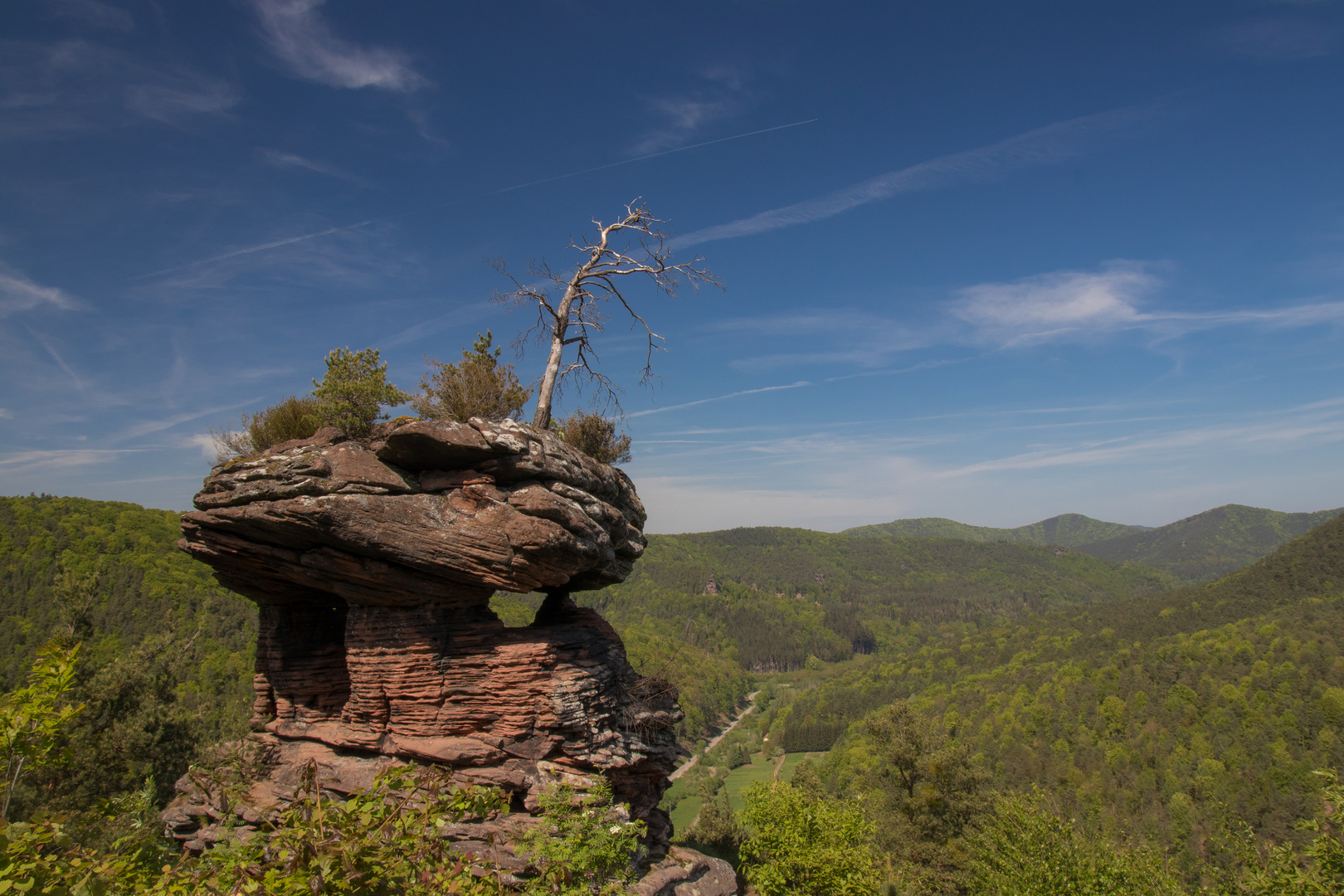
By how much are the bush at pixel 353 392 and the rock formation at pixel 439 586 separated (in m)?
0.44

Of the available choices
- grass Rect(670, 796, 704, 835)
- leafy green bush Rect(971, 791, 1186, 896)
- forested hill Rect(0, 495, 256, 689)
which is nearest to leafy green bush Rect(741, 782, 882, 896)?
leafy green bush Rect(971, 791, 1186, 896)

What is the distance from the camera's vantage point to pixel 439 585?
1267 cm

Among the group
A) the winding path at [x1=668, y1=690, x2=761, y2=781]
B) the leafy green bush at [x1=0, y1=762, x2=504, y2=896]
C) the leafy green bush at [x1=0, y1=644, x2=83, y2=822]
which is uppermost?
the leafy green bush at [x1=0, y1=644, x2=83, y2=822]

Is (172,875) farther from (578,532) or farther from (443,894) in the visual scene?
(578,532)

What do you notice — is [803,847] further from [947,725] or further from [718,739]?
[718,739]

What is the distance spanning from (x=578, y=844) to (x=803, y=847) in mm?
13726

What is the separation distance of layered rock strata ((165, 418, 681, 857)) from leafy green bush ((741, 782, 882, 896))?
26.7 ft

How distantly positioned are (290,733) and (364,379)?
350 inches

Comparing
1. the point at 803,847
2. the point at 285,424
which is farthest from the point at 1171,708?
the point at 285,424

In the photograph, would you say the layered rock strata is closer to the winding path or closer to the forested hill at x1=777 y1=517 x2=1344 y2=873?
the forested hill at x1=777 y1=517 x2=1344 y2=873

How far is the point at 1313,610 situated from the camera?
9169cm

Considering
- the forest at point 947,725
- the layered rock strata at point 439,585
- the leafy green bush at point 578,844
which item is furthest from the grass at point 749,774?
the leafy green bush at point 578,844

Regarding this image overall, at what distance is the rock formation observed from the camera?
11992 mm

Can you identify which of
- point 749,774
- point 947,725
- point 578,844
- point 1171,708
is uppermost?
point 578,844
